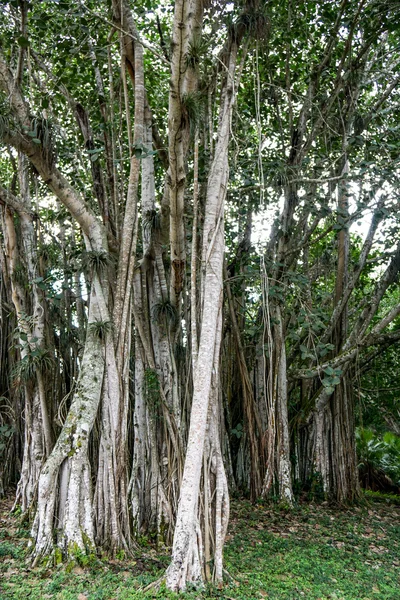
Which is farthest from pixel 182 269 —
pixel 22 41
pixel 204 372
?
pixel 22 41

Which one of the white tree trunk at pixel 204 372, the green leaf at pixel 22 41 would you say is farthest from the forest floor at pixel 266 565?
the green leaf at pixel 22 41

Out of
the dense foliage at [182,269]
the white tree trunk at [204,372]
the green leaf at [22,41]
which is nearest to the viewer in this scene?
the white tree trunk at [204,372]

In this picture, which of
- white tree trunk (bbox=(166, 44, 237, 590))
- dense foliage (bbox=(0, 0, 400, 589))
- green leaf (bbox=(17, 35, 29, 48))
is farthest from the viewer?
green leaf (bbox=(17, 35, 29, 48))

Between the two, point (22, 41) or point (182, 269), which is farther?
point (182, 269)

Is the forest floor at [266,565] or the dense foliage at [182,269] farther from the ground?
the dense foliage at [182,269]

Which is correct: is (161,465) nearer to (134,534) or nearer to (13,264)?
(134,534)

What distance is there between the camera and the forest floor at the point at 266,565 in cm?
365

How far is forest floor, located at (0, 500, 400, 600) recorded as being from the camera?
3650mm

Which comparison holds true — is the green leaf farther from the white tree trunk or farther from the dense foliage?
the white tree trunk

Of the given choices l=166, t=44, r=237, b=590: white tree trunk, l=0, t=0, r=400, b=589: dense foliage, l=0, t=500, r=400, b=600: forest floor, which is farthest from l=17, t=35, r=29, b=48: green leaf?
l=0, t=500, r=400, b=600: forest floor

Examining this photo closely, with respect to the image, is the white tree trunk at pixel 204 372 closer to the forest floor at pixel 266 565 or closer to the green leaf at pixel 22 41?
the forest floor at pixel 266 565

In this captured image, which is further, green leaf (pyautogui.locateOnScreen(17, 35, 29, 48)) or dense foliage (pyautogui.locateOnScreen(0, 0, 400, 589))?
green leaf (pyautogui.locateOnScreen(17, 35, 29, 48))

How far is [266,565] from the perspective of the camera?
14.7ft

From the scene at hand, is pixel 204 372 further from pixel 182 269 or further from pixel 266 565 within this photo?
pixel 266 565
